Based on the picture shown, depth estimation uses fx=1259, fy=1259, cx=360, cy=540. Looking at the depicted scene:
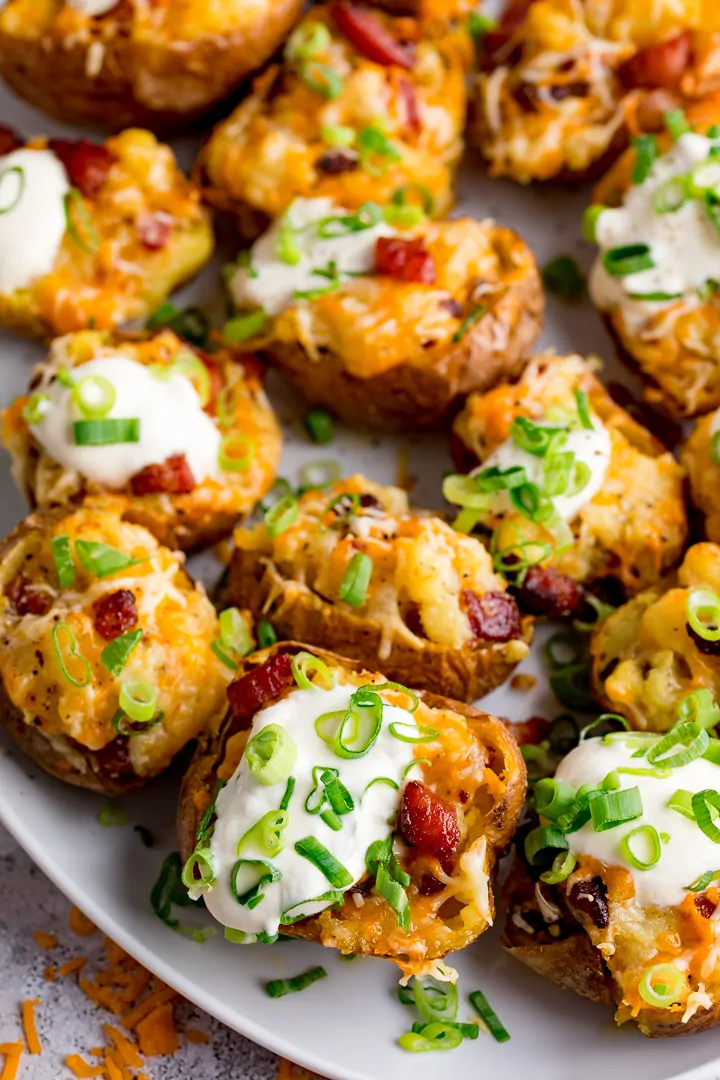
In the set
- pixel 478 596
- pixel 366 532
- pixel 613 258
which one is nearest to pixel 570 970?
pixel 478 596

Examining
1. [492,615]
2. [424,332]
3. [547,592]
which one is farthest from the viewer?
[424,332]

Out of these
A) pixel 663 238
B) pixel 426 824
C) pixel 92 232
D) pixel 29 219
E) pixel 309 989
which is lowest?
pixel 309 989

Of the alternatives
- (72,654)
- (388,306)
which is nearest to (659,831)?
(72,654)

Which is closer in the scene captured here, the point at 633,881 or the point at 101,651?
the point at 633,881

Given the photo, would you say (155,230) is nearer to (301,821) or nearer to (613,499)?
(613,499)

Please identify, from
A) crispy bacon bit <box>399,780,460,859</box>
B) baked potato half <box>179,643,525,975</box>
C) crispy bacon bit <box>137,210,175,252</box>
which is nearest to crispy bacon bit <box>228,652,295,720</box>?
baked potato half <box>179,643,525,975</box>

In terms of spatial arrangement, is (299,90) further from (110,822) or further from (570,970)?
(570,970)
